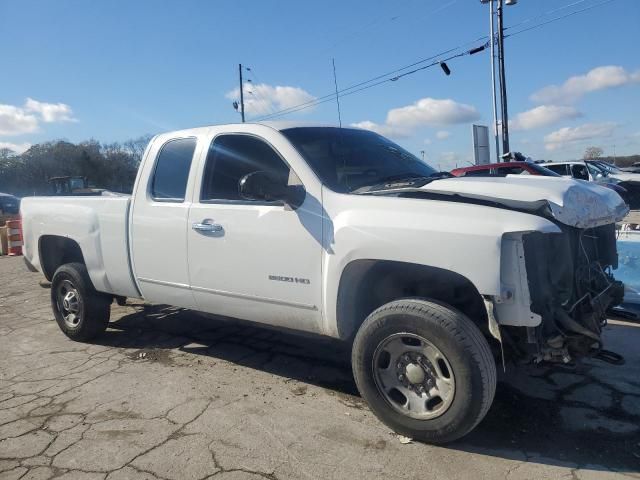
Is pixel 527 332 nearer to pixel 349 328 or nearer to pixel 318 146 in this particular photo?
pixel 349 328

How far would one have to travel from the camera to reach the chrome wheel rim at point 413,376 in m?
2.94

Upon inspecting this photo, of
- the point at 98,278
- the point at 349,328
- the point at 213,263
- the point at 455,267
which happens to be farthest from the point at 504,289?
the point at 98,278

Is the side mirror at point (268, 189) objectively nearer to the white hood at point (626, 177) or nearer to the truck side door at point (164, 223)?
the truck side door at point (164, 223)

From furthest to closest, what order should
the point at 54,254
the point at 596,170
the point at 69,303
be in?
the point at 596,170, the point at 54,254, the point at 69,303

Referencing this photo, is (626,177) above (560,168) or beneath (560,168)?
beneath

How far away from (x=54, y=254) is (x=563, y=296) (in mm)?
5143

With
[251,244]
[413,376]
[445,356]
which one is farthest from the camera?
[251,244]

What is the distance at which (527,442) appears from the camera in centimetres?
305

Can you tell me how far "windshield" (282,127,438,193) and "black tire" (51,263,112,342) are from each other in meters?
2.76

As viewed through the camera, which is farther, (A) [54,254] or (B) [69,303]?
(A) [54,254]

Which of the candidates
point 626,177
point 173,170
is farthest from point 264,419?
point 626,177

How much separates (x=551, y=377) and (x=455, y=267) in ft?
6.04

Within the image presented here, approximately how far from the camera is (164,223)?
13.9ft

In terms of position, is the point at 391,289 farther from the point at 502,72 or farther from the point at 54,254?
the point at 502,72
